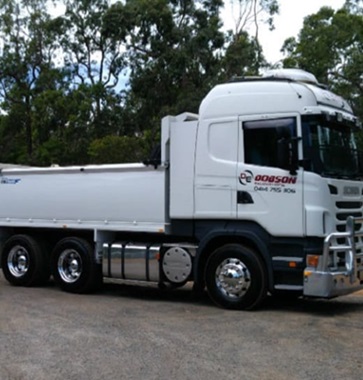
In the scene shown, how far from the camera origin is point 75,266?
11555 millimetres

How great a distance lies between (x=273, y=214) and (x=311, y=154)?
3.41 feet

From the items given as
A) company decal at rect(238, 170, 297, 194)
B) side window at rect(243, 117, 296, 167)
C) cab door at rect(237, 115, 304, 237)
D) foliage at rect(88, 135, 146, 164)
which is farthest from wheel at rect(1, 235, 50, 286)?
foliage at rect(88, 135, 146, 164)

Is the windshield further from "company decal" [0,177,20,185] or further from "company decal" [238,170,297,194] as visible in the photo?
"company decal" [0,177,20,185]

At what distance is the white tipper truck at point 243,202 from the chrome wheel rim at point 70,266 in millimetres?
140

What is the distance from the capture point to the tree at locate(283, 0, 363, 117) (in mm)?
25641

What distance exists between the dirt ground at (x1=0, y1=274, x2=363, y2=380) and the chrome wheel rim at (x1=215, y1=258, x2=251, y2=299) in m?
0.33

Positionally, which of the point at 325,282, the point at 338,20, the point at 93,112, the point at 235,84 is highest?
the point at 338,20

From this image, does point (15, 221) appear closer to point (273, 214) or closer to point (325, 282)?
point (273, 214)

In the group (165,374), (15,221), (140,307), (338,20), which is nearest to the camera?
(165,374)

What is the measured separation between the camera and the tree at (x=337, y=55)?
2564 cm

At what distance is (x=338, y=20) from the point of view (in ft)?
87.7

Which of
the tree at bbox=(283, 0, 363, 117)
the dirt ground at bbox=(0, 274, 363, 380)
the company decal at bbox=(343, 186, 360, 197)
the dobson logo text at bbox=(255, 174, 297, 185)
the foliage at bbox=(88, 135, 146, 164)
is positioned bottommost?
the dirt ground at bbox=(0, 274, 363, 380)

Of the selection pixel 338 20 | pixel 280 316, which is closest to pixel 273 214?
pixel 280 316

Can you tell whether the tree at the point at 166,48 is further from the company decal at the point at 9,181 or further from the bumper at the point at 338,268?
the bumper at the point at 338,268
